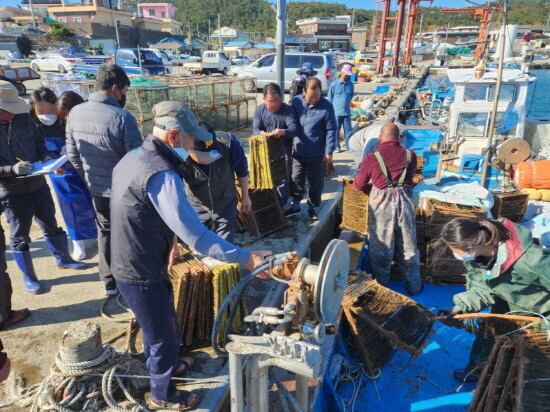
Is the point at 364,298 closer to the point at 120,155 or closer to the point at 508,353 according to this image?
the point at 508,353

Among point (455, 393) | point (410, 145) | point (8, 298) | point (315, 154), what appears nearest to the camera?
point (8, 298)

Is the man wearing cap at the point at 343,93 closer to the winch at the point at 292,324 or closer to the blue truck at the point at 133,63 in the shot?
the winch at the point at 292,324

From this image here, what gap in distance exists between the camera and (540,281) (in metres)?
2.66

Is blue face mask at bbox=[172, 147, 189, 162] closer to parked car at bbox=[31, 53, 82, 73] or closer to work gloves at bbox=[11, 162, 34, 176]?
work gloves at bbox=[11, 162, 34, 176]

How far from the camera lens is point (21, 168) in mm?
3352

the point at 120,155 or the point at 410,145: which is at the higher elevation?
the point at 120,155

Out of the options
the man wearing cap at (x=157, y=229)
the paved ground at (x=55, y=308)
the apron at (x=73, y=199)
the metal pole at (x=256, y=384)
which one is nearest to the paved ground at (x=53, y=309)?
the paved ground at (x=55, y=308)

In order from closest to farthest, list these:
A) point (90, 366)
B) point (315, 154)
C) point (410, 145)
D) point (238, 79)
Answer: point (90, 366) < point (315, 154) < point (238, 79) < point (410, 145)

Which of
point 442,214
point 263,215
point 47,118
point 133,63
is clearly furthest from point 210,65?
point 442,214

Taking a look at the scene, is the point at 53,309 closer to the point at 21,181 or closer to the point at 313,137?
the point at 21,181

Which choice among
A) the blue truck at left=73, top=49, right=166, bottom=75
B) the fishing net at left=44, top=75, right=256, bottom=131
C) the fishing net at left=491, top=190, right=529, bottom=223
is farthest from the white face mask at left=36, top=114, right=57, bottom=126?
the blue truck at left=73, top=49, right=166, bottom=75

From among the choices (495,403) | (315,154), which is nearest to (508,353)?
(495,403)

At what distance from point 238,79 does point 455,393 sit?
9.44 meters

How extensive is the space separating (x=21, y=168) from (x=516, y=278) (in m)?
4.10
